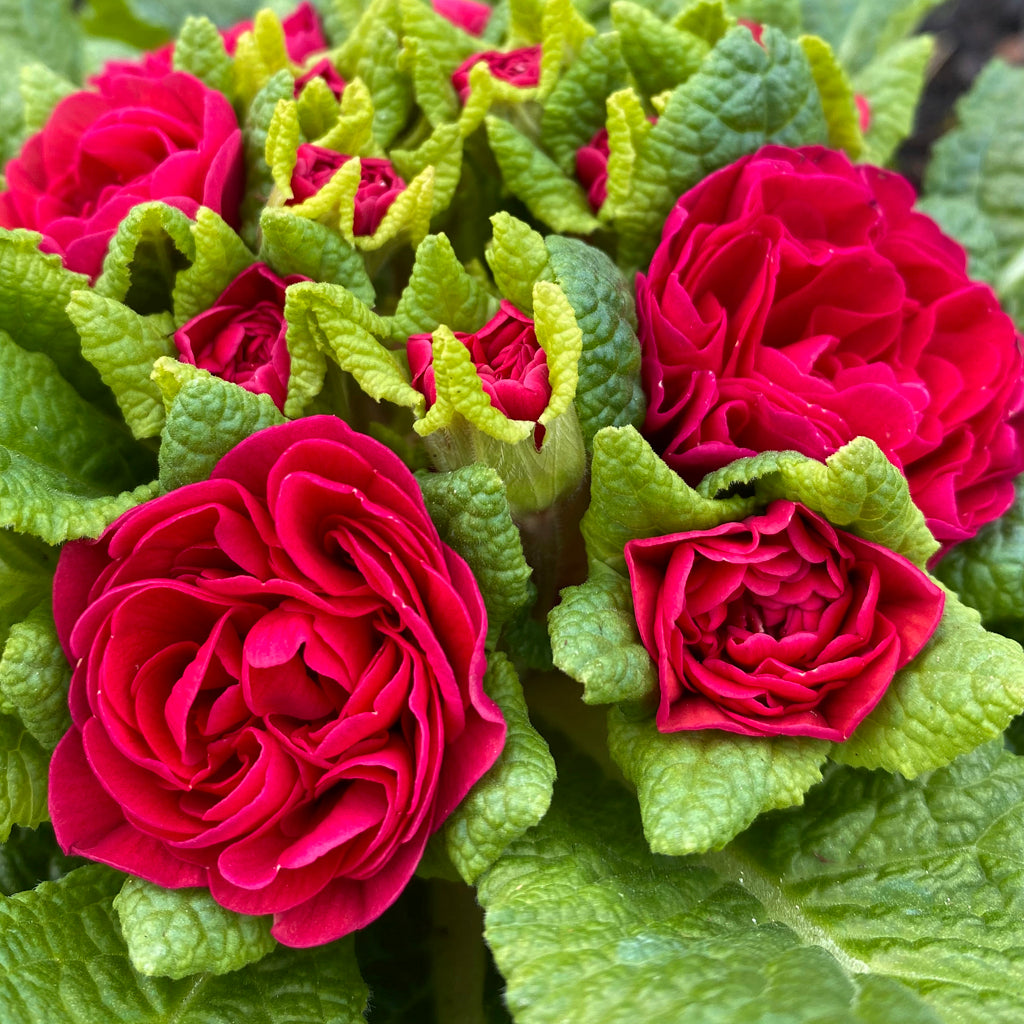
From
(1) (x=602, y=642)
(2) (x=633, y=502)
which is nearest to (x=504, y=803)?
(1) (x=602, y=642)

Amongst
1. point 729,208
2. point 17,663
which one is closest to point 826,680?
point 729,208

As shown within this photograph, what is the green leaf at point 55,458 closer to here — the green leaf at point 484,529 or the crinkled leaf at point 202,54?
the green leaf at point 484,529

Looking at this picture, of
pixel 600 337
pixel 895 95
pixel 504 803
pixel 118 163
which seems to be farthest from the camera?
pixel 895 95

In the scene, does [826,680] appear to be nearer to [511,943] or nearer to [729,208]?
[511,943]

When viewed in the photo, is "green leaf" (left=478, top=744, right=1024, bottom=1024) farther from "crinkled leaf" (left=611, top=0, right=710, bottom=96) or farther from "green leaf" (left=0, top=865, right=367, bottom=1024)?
"crinkled leaf" (left=611, top=0, right=710, bottom=96)

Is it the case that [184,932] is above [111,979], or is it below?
above

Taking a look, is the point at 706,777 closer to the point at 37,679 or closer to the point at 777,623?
the point at 777,623

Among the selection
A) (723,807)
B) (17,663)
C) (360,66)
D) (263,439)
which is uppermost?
(360,66)
